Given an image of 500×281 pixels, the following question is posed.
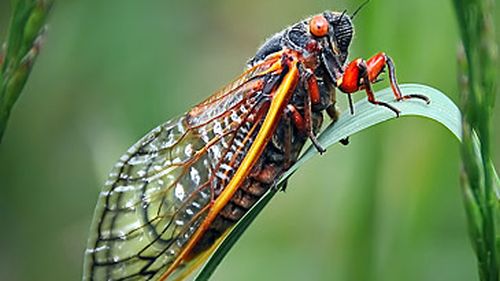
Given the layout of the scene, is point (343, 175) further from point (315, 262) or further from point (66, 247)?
point (66, 247)

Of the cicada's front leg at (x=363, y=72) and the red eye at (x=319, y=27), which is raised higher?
the red eye at (x=319, y=27)

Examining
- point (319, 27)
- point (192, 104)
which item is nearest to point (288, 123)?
point (319, 27)

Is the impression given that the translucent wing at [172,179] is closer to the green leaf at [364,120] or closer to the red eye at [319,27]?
the red eye at [319,27]

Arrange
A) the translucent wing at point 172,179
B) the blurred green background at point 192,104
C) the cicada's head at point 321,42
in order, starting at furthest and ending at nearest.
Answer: the blurred green background at point 192,104 < the cicada's head at point 321,42 < the translucent wing at point 172,179

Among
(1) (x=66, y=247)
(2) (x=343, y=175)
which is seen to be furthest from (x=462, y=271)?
(1) (x=66, y=247)

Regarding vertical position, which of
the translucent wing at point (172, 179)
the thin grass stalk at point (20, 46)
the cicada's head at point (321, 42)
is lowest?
the translucent wing at point (172, 179)

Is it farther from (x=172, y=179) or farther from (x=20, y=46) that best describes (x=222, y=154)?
(x=20, y=46)

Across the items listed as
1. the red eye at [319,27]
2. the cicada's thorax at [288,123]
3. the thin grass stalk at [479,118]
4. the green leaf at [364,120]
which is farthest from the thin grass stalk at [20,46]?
the red eye at [319,27]
